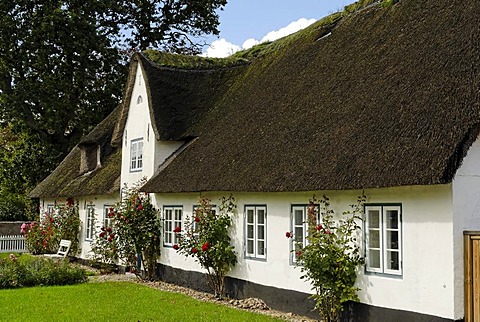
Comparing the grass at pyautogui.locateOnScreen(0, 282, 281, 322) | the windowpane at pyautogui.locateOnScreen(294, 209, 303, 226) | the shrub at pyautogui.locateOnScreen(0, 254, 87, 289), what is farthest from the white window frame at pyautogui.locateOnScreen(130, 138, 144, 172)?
the windowpane at pyautogui.locateOnScreen(294, 209, 303, 226)

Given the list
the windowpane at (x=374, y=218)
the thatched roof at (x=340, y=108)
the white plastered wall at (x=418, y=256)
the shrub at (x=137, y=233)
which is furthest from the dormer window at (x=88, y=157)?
the windowpane at (x=374, y=218)

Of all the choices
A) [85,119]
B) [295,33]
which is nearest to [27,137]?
[85,119]

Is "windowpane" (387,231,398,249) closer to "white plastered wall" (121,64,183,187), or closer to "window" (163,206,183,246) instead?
"window" (163,206,183,246)

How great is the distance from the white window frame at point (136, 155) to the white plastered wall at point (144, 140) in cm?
12

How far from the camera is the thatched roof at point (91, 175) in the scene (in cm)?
2119

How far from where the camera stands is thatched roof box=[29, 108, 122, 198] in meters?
21.2

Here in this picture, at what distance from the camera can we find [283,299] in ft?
Answer: 41.5

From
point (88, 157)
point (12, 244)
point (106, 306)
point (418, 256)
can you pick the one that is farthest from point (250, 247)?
point (12, 244)

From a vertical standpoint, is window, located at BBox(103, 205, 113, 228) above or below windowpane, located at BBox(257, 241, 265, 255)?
above

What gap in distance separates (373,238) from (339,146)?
1.66m

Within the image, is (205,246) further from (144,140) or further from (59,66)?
(59,66)

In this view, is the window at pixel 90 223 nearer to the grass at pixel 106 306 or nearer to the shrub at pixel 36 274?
the shrub at pixel 36 274

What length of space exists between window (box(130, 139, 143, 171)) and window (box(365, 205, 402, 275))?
9645mm

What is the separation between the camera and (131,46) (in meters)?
33.0
